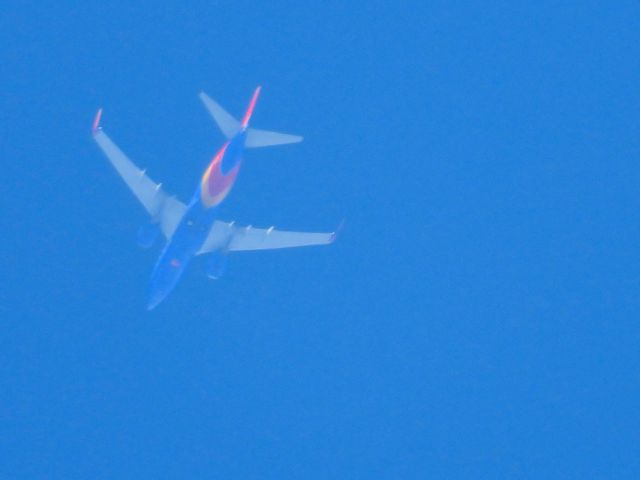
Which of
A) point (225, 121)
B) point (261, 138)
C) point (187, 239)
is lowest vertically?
point (187, 239)

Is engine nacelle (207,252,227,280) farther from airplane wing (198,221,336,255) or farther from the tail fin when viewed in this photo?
the tail fin

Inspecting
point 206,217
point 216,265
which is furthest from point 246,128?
point 216,265

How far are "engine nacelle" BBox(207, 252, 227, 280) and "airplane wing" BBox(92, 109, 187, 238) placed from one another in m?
2.33

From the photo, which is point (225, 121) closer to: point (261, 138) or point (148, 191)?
point (261, 138)

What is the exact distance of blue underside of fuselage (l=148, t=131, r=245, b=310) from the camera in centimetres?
5644

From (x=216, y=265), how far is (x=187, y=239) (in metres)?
2.36

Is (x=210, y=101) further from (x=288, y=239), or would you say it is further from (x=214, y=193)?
(x=288, y=239)

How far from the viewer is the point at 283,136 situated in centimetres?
5556

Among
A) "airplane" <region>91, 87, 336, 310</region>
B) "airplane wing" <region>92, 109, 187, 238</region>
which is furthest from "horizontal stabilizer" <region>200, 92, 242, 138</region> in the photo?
"airplane wing" <region>92, 109, 187, 238</region>

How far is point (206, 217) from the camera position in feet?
187

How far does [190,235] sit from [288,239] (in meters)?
5.09

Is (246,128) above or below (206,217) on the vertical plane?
above

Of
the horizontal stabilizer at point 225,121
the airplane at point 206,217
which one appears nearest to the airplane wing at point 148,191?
the airplane at point 206,217

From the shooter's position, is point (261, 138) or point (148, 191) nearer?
point (261, 138)
